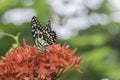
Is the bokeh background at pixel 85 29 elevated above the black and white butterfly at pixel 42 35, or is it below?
above

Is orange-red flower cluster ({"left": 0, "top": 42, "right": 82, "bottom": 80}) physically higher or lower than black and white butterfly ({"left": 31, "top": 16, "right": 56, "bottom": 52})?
lower

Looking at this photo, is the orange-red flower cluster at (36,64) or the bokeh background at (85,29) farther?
the bokeh background at (85,29)

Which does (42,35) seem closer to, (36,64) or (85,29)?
(36,64)

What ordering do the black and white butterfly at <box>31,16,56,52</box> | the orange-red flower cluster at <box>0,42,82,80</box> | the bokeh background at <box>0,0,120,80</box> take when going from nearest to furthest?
the orange-red flower cluster at <box>0,42,82,80</box>, the black and white butterfly at <box>31,16,56,52</box>, the bokeh background at <box>0,0,120,80</box>

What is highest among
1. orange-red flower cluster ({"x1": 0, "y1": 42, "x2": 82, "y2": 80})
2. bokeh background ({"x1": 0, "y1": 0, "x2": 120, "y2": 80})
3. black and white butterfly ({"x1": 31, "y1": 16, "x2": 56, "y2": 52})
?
bokeh background ({"x1": 0, "y1": 0, "x2": 120, "y2": 80})

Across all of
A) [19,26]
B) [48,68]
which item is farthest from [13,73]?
[19,26]

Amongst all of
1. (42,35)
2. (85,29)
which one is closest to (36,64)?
(42,35)

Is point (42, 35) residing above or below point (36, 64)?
above

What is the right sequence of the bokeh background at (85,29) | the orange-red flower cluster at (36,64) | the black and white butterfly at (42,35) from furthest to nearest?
1. the bokeh background at (85,29)
2. the black and white butterfly at (42,35)
3. the orange-red flower cluster at (36,64)
